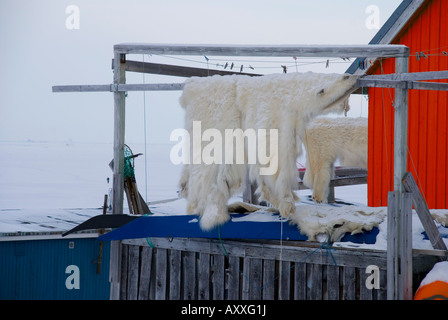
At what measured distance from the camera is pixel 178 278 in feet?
21.7

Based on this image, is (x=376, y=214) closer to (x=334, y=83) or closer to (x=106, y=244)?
(x=334, y=83)

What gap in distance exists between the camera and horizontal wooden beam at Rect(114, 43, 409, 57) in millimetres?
5830

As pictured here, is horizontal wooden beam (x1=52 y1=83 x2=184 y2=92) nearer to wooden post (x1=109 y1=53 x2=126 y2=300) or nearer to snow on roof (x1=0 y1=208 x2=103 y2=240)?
wooden post (x1=109 y1=53 x2=126 y2=300)

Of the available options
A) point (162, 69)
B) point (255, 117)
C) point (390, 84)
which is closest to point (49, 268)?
point (162, 69)

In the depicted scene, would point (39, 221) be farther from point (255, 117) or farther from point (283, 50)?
point (283, 50)

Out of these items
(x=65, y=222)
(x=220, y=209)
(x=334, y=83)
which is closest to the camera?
(x=334, y=83)

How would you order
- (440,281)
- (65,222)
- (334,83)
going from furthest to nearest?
(65,222) < (334,83) < (440,281)

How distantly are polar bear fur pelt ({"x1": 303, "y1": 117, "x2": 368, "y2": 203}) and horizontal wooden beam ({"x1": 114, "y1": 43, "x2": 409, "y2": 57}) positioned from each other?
3847 millimetres

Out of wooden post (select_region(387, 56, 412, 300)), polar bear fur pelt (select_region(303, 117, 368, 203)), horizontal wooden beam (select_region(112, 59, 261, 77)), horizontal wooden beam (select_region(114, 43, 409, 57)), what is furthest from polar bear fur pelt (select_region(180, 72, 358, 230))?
polar bear fur pelt (select_region(303, 117, 368, 203))

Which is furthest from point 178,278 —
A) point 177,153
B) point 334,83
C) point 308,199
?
point 308,199

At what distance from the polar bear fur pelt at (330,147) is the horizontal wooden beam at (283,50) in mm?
3847

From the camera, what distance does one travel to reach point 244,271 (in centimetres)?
625

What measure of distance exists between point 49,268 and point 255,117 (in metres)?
9.98
